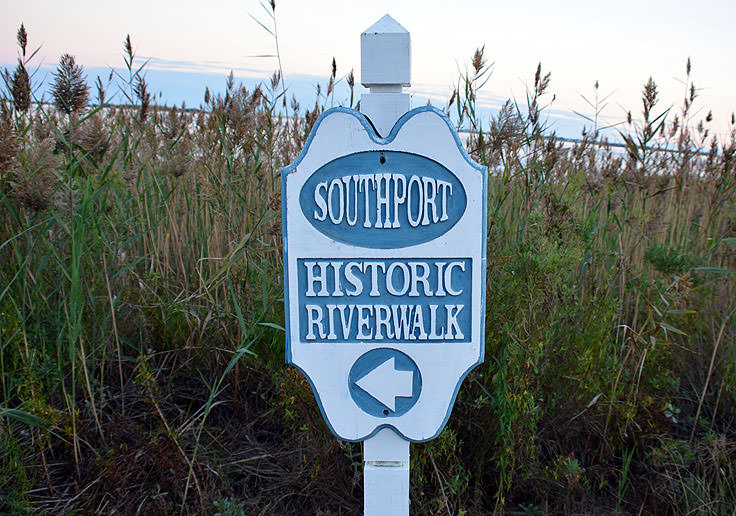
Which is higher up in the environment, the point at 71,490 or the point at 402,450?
the point at 402,450

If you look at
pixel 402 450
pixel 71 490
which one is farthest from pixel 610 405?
pixel 71 490

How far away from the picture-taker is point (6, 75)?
87.1 inches

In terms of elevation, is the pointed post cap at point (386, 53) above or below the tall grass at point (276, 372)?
above

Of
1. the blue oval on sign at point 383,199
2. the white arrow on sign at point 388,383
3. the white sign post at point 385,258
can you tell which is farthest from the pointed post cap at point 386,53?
the white arrow on sign at point 388,383

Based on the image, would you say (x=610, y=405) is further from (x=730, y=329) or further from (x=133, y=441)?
(x=133, y=441)

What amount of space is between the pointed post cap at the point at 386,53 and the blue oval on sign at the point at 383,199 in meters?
0.23

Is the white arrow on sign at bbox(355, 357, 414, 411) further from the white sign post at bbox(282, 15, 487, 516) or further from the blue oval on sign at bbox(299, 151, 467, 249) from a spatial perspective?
the blue oval on sign at bbox(299, 151, 467, 249)

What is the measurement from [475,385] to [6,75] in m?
2.26

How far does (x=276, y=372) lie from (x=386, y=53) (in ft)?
4.46

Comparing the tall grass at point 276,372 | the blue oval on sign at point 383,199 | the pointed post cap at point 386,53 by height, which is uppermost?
the pointed post cap at point 386,53

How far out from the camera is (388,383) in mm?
1527

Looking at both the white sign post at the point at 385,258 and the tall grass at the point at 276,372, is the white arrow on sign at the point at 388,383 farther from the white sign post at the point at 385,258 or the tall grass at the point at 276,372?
the tall grass at the point at 276,372

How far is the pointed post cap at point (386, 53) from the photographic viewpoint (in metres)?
1.49

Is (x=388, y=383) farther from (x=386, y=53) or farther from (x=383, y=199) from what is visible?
(x=386, y=53)
